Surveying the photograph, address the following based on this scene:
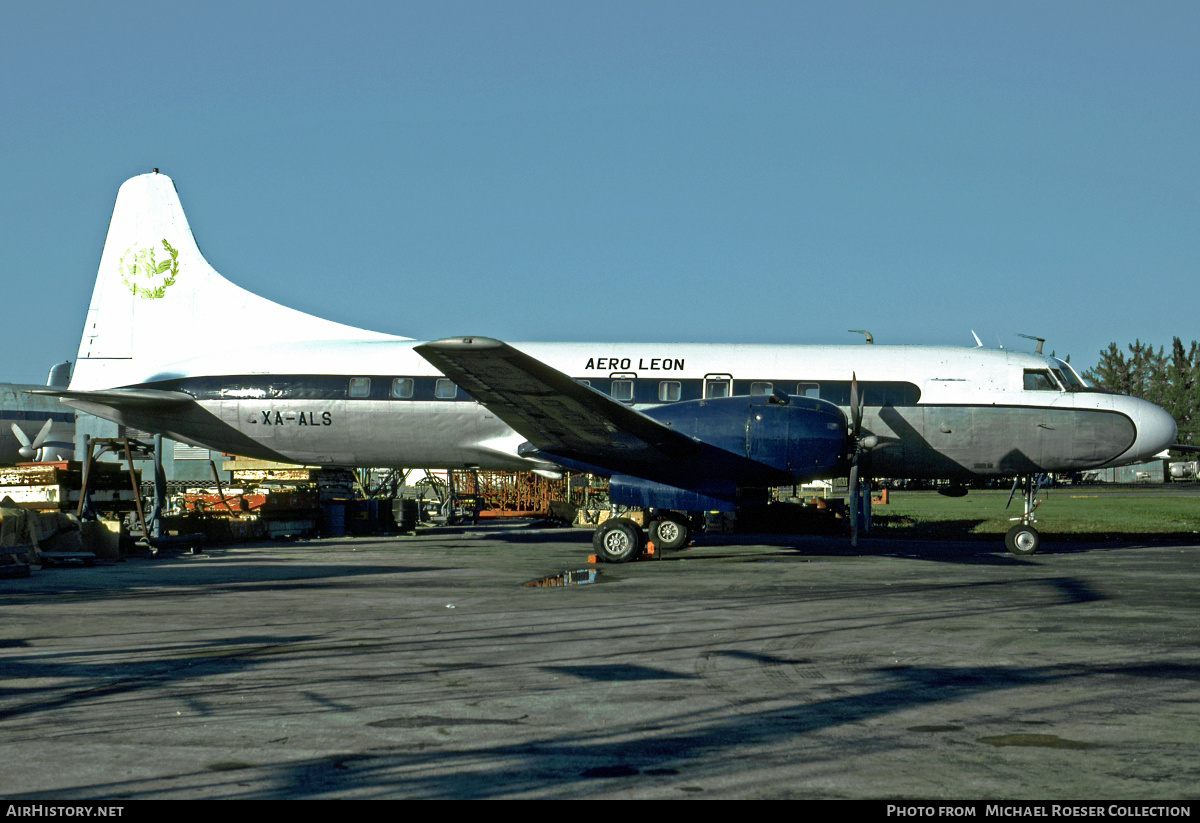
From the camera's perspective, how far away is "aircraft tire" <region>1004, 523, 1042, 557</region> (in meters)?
20.4

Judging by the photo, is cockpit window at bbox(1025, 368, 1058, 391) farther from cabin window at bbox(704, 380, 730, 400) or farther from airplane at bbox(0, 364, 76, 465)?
airplane at bbox(0, 364, 76, 465)

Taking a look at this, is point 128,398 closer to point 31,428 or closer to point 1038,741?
point 1038,741

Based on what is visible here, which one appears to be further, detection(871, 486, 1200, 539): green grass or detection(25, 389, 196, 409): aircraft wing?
detection(871, 486, 1200, 539): green grass

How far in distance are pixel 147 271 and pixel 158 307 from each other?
95cm

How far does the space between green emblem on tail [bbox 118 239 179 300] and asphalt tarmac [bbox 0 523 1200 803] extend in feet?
31.8

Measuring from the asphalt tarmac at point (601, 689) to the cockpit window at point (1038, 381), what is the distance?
A: 6.68 m

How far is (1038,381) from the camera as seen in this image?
21.1 meters

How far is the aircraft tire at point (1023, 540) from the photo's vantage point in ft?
66.8

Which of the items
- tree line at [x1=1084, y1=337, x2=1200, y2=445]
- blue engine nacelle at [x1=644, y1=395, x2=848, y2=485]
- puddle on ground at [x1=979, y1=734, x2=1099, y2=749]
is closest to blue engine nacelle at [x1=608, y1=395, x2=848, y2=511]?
blue engine nacelle at [x1=644, y1=395, x2=848, y2=485]

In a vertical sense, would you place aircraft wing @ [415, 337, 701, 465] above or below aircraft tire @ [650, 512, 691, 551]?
above

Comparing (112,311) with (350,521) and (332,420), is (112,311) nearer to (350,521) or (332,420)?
(332,420)

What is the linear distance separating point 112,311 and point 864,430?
55.1ft

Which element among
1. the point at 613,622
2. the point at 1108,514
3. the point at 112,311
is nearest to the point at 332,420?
the point at 112,311

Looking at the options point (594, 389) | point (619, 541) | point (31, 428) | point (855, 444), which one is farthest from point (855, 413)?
point (31, 428)
